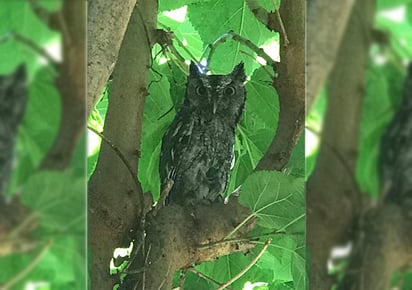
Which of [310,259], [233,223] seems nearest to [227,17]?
[233,223]

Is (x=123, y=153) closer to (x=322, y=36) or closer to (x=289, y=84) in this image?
(x=289, y=84)

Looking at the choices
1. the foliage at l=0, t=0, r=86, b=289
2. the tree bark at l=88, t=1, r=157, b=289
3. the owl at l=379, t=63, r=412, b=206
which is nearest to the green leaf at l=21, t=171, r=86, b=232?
the foliage at l=0, t=0, r=86, b=289

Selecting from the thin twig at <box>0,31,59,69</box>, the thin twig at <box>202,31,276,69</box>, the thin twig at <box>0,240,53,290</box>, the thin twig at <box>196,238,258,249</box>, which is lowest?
the thin twig at <box>196,238,258,249</box>

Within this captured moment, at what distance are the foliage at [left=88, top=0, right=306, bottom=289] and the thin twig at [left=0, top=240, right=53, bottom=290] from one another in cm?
24

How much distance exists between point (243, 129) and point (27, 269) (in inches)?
13.2

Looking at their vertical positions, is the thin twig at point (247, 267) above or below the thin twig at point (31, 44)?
below

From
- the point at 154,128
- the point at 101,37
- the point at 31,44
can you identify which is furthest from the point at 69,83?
the point at 154,128

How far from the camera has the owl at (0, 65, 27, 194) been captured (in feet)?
0.55

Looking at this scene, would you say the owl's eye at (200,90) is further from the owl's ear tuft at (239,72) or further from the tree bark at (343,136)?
the tree bark at (343,136)

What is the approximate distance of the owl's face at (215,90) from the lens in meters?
0.47

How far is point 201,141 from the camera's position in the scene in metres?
0.49

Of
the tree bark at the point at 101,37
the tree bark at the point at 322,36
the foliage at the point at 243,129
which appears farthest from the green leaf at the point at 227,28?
the tree bark at the point at 322,36

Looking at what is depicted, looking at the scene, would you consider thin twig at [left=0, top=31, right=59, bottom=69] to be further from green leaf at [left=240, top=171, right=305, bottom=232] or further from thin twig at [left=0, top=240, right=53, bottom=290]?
green leaf at [left=240, top=171, right=305, bottom=232]

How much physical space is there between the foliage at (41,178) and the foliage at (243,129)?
23 cm
